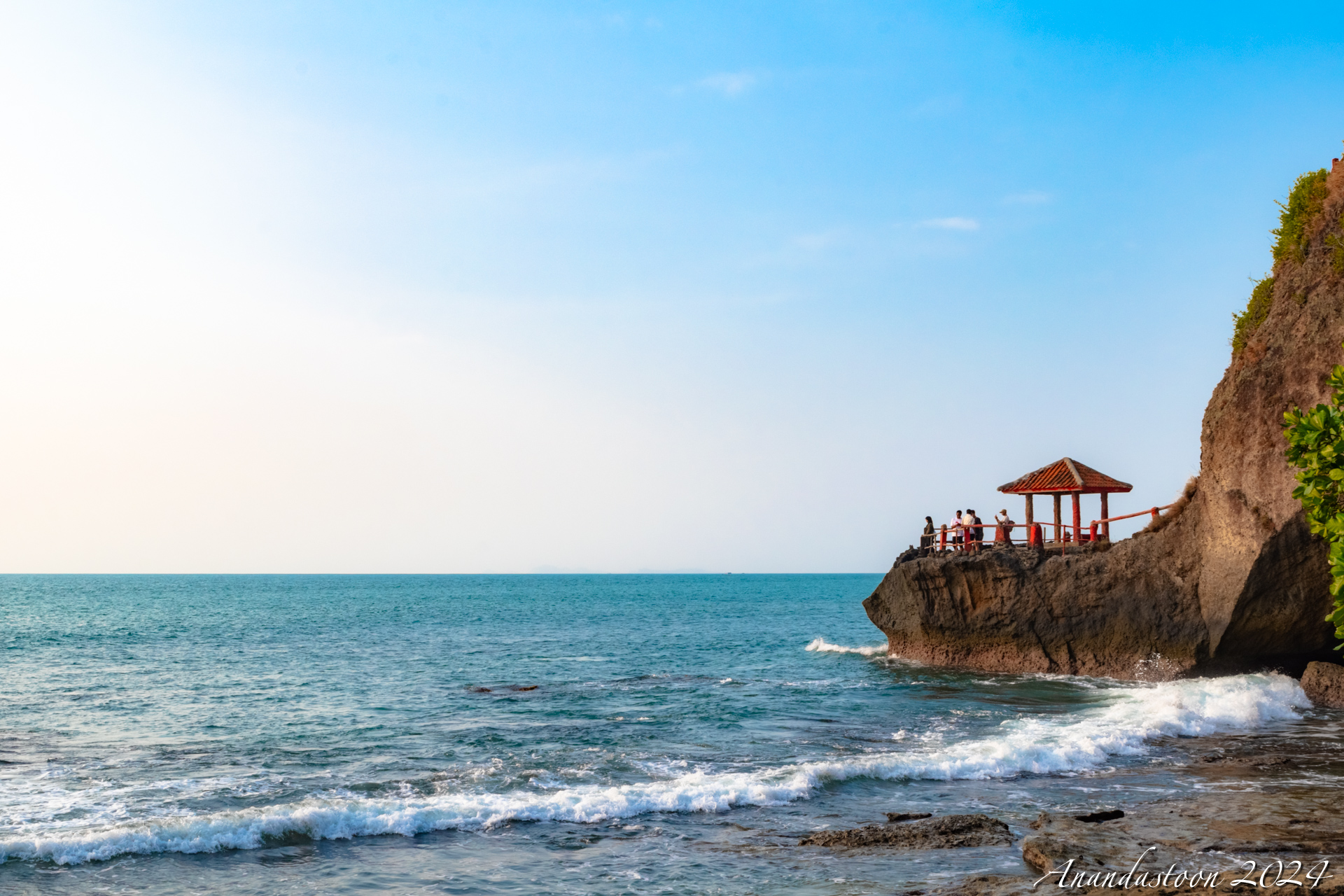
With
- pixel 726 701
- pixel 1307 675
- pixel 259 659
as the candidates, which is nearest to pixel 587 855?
pixel 726 701

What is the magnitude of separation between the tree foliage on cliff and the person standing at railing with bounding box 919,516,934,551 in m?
18.2

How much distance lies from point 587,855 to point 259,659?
33.2m

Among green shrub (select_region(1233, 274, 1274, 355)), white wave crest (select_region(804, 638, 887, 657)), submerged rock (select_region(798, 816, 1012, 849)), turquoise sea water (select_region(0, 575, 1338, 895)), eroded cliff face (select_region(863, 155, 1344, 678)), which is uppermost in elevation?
green shrub (select_region(1233, 274, 1274, 355))

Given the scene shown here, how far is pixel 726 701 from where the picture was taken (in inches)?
1040

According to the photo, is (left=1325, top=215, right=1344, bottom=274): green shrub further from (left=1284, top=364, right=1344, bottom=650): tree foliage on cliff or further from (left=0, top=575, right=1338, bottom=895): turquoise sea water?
(left=0, top=575, right=1338, bottom=895): turquoise sea water

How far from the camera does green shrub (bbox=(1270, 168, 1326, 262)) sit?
24.4m

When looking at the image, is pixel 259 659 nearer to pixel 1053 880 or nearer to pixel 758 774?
pixel 758 774

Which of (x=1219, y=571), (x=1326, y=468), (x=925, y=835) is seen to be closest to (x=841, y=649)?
(x=1219, y=571)

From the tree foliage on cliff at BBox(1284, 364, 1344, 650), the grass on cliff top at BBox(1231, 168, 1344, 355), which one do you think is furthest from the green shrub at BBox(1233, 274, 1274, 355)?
the tree foliage on cliff at BBox(1284, 364, 1344, 650)

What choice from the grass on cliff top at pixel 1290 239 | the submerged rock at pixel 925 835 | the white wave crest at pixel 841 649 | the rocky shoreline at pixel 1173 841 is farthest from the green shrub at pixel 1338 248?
the white wave crest at pixel 841 649

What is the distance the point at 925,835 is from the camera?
12.1m

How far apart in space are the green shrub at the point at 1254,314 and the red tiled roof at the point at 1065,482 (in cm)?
566

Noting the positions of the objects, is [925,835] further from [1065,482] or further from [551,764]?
[1065,482]

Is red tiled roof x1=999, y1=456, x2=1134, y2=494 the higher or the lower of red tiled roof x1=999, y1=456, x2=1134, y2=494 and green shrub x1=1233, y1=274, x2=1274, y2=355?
the lower
